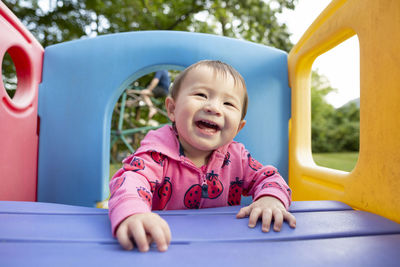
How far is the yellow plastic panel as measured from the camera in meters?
0.73

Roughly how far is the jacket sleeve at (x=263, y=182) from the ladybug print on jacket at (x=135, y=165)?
349 millimetres

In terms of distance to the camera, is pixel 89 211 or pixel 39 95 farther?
pixel 39 95

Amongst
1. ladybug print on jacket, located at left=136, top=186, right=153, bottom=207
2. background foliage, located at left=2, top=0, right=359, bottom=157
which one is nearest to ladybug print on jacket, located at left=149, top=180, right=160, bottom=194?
ladybug print on jacket, located at left=136, top=186, right=153, bottom=207

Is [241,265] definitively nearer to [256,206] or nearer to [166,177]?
[256,206]

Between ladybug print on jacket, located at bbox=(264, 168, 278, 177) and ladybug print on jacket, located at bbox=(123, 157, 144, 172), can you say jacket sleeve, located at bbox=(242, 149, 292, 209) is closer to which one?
ladybug print on jacket, located at bbox=(264, 168, 278, 177)

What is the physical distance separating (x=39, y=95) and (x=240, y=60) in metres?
1.04

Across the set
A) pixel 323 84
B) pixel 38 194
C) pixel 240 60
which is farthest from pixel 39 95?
pixel 323 84

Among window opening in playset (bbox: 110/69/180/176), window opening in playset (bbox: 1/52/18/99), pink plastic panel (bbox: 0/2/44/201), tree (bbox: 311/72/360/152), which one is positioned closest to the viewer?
pink plastic panel (bbox: 0/2/44/201)

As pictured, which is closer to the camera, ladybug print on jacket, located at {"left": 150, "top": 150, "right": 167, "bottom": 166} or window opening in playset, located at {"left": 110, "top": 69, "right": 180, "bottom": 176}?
ladybug print on jacket, located at {"left": 150, "top": 150, "right": 167, "bottom": 166}

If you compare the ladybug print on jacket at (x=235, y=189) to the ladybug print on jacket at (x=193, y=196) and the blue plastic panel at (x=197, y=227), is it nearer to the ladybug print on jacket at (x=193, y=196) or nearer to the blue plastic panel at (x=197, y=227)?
the ladybug print on jacket at (x=193, y=196)

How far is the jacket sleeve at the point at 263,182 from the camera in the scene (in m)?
0.82

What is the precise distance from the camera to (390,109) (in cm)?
75

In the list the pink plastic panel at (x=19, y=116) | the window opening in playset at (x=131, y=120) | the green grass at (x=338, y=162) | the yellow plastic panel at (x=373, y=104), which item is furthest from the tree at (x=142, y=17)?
the yellow plastic panel at (x=373, y=104)

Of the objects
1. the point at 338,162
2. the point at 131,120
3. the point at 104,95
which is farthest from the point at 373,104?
the point at 338,162
